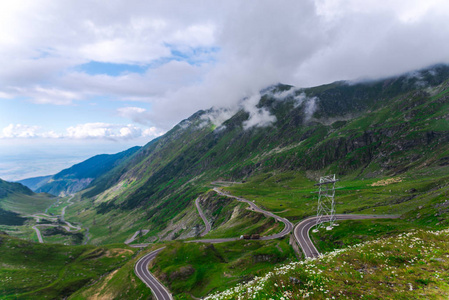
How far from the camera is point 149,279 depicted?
8256 cm

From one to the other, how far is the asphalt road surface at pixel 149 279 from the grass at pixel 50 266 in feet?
167

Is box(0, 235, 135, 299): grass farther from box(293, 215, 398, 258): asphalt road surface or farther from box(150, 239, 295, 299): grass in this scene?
box(293, 215, 398, 258): asphalt road surface

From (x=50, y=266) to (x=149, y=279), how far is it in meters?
126

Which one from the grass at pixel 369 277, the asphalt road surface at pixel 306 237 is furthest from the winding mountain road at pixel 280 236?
the grass at pixel 369 277

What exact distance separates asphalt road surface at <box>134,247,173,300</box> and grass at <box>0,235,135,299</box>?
167ft

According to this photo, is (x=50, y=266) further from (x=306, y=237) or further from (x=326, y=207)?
(x=326, y=207)

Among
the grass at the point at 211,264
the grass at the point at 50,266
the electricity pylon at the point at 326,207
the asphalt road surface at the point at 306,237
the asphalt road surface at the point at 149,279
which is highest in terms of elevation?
the electricity pylon at the point at 326,207

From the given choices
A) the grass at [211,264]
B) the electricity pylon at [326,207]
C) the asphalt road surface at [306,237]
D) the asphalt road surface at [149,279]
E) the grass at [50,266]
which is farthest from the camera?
the grass at [50,266]

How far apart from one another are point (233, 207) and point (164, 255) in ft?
297

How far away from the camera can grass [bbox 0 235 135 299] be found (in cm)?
11244

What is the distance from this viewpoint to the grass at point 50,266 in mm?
112438

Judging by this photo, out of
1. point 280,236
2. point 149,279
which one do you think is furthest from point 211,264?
point 280,236

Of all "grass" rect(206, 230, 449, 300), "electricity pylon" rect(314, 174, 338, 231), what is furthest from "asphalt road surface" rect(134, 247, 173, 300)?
"grass" rect(206, 230, 449, 300)

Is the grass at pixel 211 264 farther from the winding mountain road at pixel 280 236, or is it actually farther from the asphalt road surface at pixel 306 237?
the asphalt road surface at pixel 306 237
